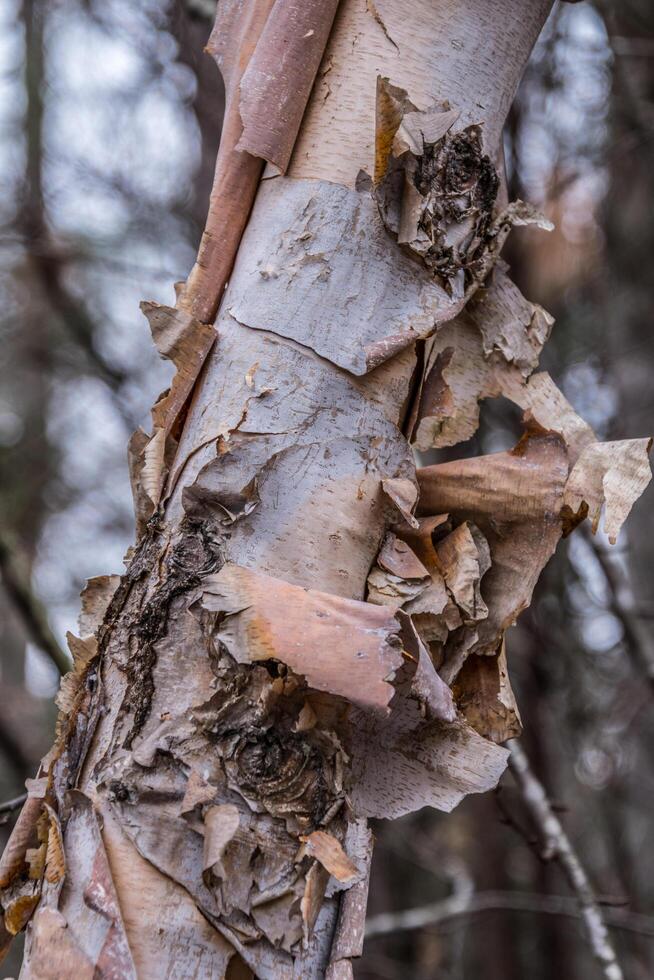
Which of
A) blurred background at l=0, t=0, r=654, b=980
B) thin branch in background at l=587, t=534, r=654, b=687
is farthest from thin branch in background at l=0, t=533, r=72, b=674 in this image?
thin branch in background at l=587, t=534, r=654, b=687

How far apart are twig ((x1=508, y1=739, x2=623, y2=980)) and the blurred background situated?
55 centimetres

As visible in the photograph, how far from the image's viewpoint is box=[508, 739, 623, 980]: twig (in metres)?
1.40

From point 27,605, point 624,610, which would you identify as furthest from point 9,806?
point 624,610

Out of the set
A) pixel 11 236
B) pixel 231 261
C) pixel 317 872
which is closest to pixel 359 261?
pixel 231 261

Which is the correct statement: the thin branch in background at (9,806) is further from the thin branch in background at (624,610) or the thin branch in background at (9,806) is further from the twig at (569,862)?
the thin branch in background at (624,610)

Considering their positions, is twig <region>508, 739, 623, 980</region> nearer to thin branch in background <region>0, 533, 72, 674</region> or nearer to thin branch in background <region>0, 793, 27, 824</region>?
thin branch in background <region>0, 793, 27, 824</region>

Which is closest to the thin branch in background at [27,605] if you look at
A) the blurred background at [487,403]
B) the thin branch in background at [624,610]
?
the blurred background at [487,403]

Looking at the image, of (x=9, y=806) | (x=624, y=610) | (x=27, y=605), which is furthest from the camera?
(x=624, y=610)

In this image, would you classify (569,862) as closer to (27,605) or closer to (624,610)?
(624,610)

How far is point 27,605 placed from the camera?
6.07 feet

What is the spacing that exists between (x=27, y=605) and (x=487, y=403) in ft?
5.40

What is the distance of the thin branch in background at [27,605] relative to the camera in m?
1.83

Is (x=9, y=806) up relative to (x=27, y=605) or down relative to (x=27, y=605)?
up

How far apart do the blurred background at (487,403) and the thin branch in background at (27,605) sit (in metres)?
0.02
